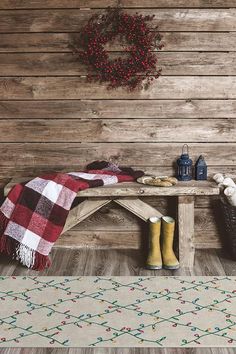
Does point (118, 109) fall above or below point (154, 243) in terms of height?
above

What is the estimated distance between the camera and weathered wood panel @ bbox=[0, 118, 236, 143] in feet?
13.2

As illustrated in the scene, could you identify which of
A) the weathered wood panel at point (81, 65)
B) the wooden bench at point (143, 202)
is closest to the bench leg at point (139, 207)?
the wooden bench at point (143, 202)

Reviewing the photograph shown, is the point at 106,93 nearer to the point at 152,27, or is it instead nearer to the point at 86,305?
the point at 152,27

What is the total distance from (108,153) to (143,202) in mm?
424

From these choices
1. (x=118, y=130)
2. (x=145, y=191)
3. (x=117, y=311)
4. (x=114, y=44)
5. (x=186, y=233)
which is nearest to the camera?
(x=117, y=311)

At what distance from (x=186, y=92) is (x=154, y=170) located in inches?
22.0

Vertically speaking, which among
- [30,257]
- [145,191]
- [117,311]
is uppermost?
[145,191]

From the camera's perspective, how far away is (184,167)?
13.0 feet

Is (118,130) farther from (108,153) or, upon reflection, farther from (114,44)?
(114,44)

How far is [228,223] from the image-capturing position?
12.7 ft

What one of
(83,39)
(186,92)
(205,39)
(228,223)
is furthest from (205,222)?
(83,39)

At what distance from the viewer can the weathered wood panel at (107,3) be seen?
3.87m

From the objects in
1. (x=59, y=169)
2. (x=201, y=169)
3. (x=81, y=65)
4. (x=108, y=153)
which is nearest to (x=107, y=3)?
(x=81, y=65)

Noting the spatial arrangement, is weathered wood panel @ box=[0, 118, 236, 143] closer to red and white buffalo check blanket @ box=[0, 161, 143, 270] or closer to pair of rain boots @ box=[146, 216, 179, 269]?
red and white buffalo check blanket @ box=[0, 161, 143, 270]
